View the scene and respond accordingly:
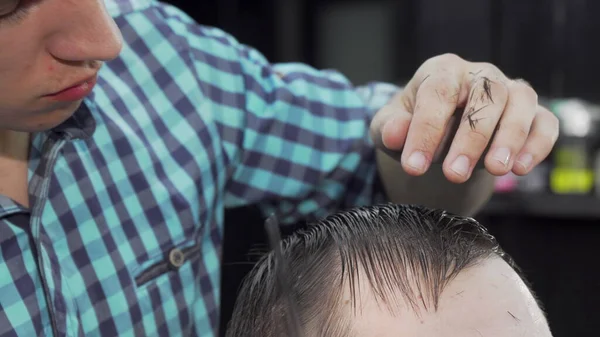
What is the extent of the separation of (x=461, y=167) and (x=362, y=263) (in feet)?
0.47

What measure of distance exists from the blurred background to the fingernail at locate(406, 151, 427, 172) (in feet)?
4.41

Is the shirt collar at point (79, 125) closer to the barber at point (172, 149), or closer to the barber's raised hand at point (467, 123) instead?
the barber at point (172, 149)

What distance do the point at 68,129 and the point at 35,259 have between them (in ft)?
0.58

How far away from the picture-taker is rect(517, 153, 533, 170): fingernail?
2.74 feet

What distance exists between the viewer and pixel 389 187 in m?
1.15

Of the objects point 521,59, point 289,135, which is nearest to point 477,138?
point 289,135

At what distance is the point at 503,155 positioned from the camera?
81cm

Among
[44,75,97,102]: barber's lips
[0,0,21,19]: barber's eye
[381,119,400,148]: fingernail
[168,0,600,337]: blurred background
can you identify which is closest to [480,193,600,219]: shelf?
[168,0,600,337]: blurred background

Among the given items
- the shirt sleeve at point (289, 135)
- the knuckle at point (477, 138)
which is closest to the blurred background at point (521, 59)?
the shirt sleeve at point (289, 135)

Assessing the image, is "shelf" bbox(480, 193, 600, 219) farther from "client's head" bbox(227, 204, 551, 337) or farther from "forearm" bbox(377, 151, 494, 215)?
"client's head" bbox(227, 204, 551, 337)

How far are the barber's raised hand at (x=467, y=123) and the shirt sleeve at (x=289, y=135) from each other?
283mm

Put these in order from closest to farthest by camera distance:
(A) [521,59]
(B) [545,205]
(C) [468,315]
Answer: (C) [468,315] → (B) [545,205] → (A) [521,59]

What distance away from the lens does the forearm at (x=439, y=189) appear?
106cm

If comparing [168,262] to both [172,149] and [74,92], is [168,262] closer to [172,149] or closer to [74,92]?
[172,149]
